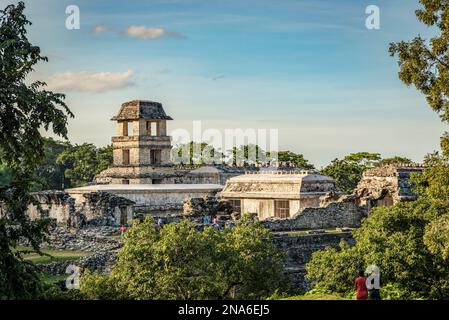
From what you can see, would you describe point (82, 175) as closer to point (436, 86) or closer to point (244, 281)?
point (244, 281)

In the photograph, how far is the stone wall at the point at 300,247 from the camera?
24859 mm

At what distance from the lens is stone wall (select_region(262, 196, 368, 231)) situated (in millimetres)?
29438

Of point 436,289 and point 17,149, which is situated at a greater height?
point 17,149

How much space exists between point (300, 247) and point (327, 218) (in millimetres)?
5006

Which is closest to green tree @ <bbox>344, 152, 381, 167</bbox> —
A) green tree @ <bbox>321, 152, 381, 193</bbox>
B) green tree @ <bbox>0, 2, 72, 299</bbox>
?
green tree @ <bbox>321, 152, 381, 193</bbox>

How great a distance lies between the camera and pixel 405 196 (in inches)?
1315

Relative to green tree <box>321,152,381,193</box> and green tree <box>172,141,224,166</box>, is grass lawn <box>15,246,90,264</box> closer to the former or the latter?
green tree <box>321,152,381,193</box>

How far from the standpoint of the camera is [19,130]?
12.0m

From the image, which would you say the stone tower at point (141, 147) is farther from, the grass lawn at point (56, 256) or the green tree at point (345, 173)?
the grass lawn at point (56, 256)

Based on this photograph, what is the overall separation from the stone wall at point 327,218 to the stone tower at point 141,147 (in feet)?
48.1

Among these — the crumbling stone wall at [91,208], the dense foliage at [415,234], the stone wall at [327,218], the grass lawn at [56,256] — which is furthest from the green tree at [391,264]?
the crumbling stone wall at [91,208]

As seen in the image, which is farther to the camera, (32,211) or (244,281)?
(32,211)
